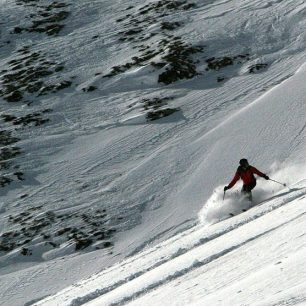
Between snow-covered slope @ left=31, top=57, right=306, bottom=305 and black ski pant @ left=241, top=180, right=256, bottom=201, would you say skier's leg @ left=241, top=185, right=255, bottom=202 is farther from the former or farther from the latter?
snow-covered slope @ left=31, top=57, right=306, bottom=305

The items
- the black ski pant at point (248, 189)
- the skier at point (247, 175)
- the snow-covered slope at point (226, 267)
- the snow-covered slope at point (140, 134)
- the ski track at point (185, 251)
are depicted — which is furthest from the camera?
the snow-covered slope at point (140, 134)

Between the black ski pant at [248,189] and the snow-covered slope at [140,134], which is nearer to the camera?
the black ski pant at [248,189]

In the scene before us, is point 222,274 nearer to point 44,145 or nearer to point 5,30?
point 44,145

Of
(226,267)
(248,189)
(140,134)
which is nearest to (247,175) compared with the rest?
(248,189)

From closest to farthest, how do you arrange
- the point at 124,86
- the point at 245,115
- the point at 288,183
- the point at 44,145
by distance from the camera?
the point at 288,183
the point at 245,115
the point at 44,145
the point at 124,86

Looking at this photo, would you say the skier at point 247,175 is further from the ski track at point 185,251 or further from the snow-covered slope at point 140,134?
the ski track at point 185,251

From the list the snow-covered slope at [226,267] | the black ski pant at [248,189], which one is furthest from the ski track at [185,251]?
the black ski pant at [248,189]

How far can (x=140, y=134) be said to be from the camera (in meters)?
25.2

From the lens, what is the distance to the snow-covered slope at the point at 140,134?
54.5 feet

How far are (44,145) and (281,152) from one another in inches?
453

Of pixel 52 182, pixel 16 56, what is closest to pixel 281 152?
pixel 52 182

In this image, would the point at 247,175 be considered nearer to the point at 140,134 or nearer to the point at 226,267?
the point at 226,267

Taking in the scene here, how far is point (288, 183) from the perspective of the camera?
55.6 ft

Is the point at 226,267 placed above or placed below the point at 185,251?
above
